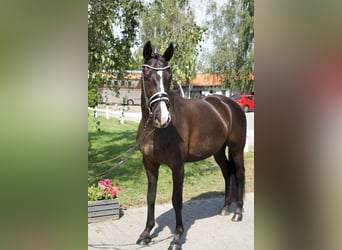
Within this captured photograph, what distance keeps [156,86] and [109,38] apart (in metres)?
1.28

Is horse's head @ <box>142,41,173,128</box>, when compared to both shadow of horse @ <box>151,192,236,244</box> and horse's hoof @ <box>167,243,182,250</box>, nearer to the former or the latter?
horse's hoof @ <box>167,243,182,250</box>

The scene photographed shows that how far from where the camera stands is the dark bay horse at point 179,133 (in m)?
2.42

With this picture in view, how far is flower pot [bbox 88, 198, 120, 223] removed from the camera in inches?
133

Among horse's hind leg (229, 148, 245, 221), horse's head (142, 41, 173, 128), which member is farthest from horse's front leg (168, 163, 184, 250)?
horse's hind leg (229, 148, 245, 221)

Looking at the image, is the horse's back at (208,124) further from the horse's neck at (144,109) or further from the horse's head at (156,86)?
the horse's head at (156,86)

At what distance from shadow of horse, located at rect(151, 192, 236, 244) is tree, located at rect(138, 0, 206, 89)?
1.65 metres

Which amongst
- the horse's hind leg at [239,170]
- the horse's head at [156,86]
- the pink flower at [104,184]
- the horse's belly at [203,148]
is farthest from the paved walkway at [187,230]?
the horse's head at [156,86]

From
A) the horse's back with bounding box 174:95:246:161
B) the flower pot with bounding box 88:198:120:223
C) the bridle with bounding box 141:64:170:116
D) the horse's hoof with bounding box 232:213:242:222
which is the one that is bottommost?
the horse's hoof with bounding box 232:213:242:222

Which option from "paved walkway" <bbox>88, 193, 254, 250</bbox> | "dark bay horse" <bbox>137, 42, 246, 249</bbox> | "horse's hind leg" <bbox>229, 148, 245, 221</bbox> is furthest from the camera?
"horse's hind leg" <bbox>229, 148, 245, 221</bbox>

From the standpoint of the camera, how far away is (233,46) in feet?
16.1
